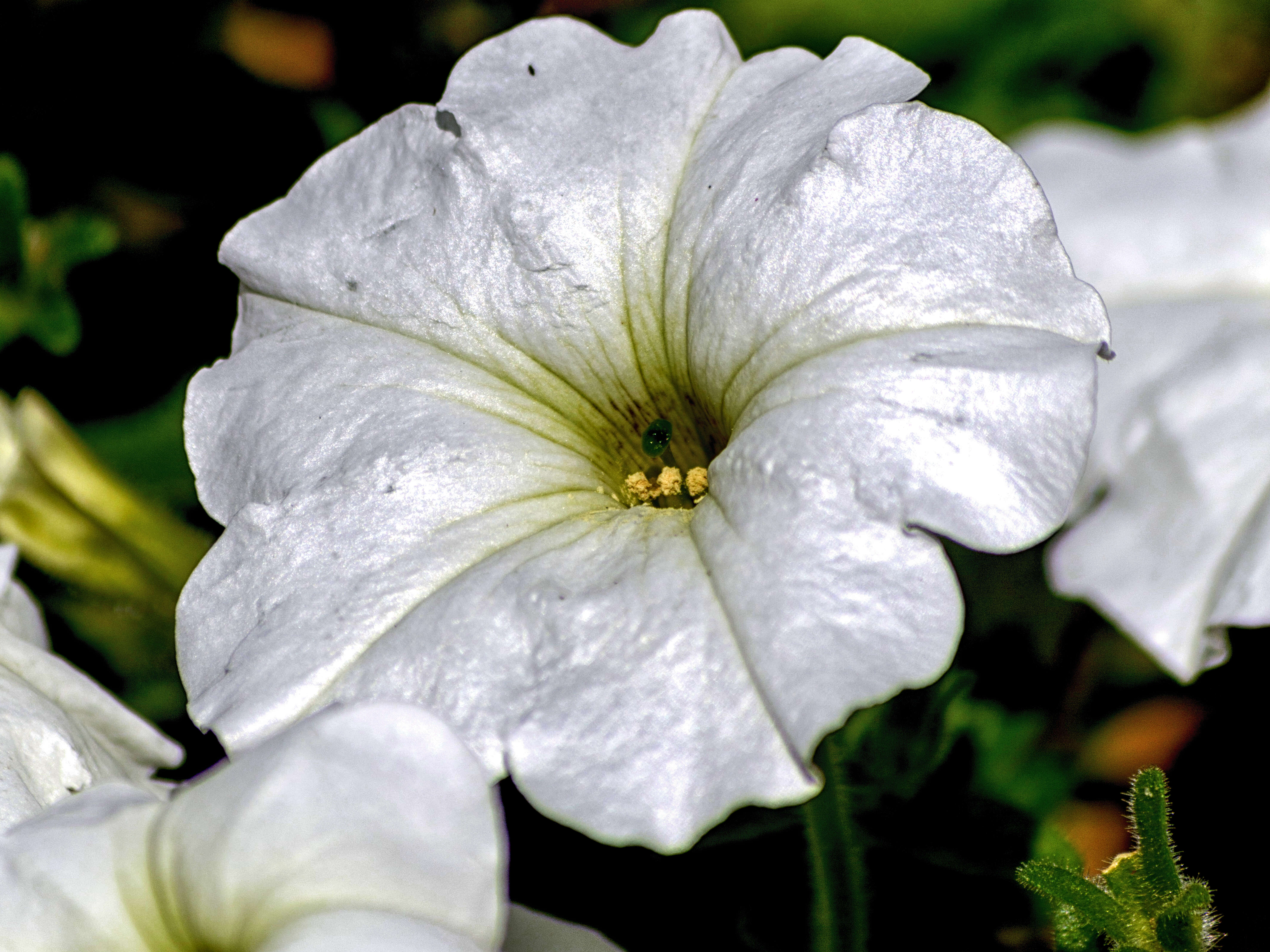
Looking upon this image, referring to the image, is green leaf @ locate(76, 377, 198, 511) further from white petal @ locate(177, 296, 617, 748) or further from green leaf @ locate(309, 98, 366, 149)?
white petal @ locate(177, 296, 617, 748)

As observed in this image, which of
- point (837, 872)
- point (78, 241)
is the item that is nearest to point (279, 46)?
point (78, 241)

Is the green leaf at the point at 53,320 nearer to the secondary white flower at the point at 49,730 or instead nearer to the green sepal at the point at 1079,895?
the secondary white flower at the point at 49,730

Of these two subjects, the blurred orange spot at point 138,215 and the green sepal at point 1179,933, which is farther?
the blurred orange spot at point 138,215

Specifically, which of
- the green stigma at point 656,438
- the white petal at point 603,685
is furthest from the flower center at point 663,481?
the white petal at point 603,685

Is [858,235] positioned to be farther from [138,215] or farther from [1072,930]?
[138,215]

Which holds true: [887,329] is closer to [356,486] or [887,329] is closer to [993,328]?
[993,328]

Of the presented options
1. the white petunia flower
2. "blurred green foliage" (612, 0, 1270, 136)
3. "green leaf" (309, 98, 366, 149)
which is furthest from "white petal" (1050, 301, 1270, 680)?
"green leaf" (309, 98, 366, 149)
